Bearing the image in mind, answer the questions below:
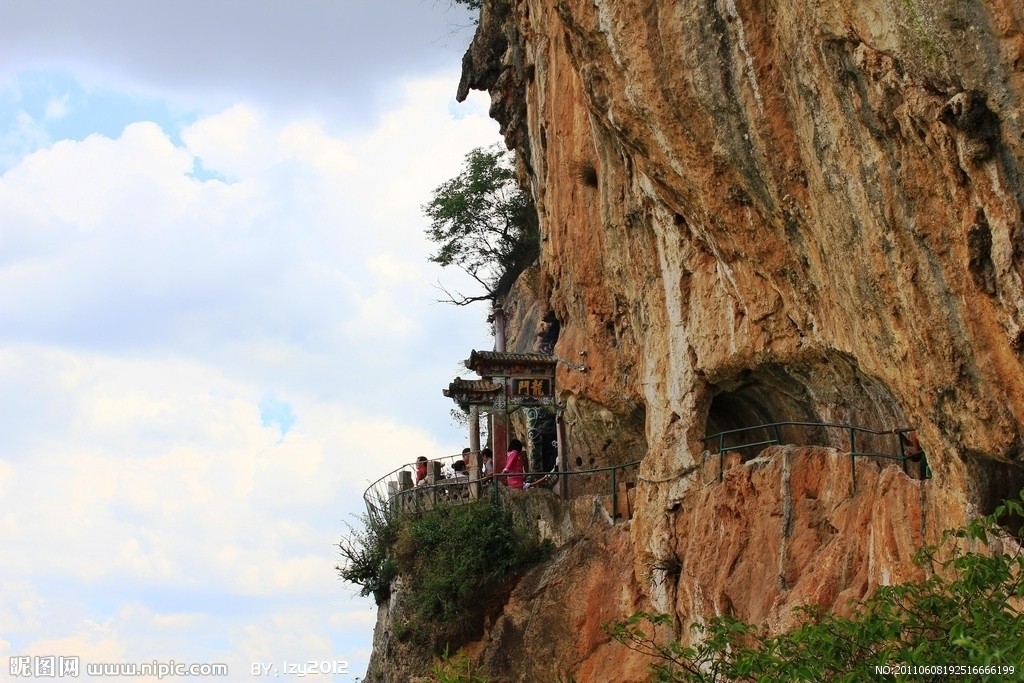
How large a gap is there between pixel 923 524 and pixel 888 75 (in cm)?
463

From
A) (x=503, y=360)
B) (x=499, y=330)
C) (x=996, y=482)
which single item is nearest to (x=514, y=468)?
(x=503, y=360)

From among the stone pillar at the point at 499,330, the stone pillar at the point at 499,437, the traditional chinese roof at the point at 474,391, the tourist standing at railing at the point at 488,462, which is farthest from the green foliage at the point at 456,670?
the stone pillar at the point at 499,330

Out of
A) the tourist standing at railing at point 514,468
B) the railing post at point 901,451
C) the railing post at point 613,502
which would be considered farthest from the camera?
the tourist standing at railing at point 514,468

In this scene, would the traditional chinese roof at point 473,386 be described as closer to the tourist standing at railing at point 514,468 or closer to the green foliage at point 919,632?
the tourist standing at railing at point 514,468

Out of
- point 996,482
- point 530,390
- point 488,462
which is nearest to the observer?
point 996,482

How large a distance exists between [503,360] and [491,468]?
2152 millimetres

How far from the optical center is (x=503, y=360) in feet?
74.9

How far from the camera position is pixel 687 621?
1683 cm

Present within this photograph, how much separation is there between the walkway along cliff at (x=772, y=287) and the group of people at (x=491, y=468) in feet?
4.53

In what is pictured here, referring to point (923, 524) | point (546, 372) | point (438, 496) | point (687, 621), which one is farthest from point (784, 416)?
point (438, 496)

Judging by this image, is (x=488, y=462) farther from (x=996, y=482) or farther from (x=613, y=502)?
(x=996, y=482)

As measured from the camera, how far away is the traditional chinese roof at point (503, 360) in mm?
22297

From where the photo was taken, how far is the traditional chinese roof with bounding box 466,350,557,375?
2230 centimetres

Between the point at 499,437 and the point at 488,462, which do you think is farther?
the point at 488,462
